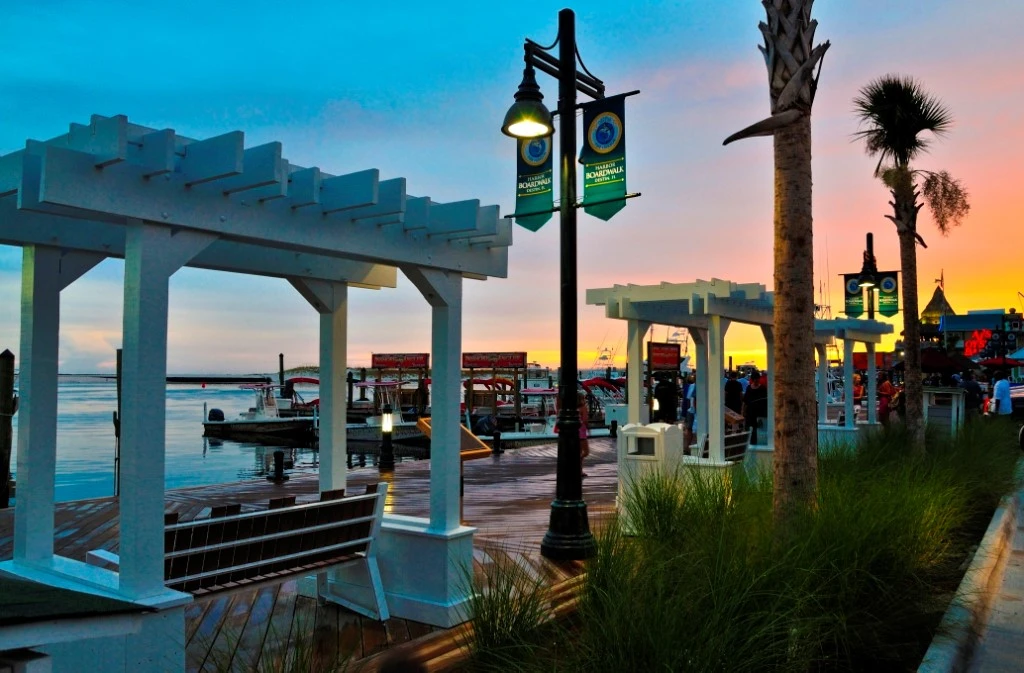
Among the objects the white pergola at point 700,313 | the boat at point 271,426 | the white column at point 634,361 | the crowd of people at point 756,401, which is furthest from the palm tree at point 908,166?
the boat at point 271,426

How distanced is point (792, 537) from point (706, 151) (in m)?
10.9

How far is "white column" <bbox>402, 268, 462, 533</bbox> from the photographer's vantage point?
541 centimetres

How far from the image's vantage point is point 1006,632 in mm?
5125

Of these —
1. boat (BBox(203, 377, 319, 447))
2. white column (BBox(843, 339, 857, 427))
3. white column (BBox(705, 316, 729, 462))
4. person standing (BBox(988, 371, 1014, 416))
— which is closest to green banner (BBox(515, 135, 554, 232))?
white column (BBox(705, 316, 729, 462))

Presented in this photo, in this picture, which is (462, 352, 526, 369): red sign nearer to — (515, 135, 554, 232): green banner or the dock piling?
the dock piling

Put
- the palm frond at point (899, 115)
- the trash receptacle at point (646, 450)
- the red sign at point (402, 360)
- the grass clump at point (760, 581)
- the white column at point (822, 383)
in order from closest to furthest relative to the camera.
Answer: the grass clump at point (760, 581)
the trash receptacle at point (646, 450)
the palm frond at point (899, 115)
the white column at point (822, 383)
the red sign at point (402, 360)

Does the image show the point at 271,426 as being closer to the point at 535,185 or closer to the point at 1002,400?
the point at 1002,400

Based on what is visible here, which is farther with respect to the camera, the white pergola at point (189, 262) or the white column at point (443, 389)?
the white column at point (443, 389)

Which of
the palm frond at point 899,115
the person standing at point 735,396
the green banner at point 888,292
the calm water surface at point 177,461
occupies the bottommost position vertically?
the calm water surface at point 177,461

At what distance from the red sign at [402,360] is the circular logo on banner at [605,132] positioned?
124ft

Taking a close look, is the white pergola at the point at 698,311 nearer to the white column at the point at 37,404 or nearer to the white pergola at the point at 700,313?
the white pergola at the point at 700,313

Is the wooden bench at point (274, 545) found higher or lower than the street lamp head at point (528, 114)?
lower

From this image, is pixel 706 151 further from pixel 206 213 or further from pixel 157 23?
pixel 206 213

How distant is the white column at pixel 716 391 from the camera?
9695 mm
